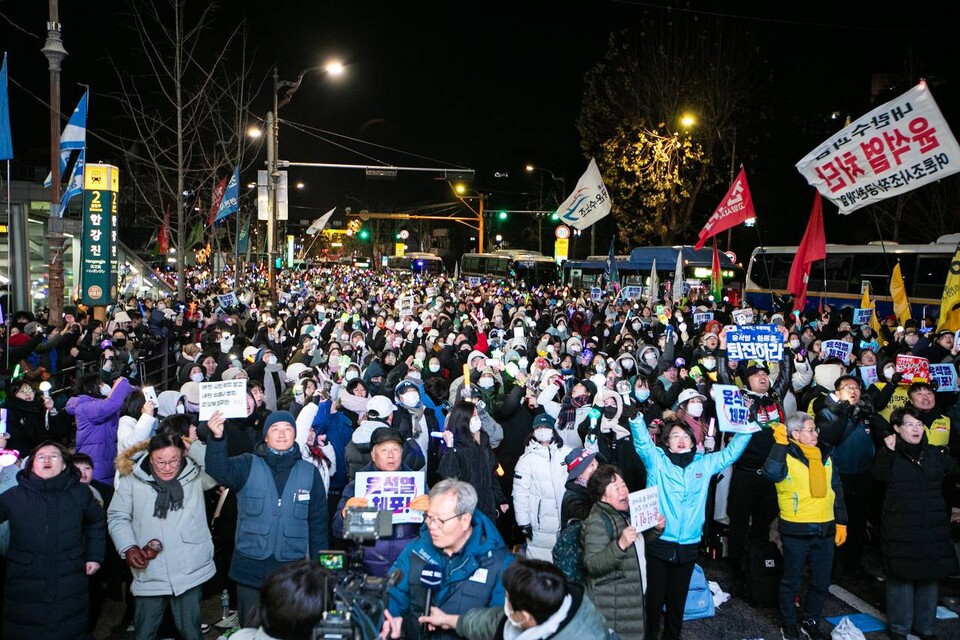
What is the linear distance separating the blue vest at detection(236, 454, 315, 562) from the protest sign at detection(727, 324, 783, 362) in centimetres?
605

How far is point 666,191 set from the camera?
3002 cm

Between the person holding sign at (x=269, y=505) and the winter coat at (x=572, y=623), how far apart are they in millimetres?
1757

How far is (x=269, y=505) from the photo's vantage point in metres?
4.73

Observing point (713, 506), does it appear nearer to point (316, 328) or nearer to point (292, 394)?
point (292, 394)

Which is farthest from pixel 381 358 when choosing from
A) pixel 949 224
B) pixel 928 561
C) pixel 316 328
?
pixel 949 224

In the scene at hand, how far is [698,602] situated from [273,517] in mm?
3295

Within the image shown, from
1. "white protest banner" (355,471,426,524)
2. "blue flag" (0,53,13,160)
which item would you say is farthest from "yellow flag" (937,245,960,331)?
"blue flag" (0,53,13,160)

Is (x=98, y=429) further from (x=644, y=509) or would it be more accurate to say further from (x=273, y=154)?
(x=273, y=154)

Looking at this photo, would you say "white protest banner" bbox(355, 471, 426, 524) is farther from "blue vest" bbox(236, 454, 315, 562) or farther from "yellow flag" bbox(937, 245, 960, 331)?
"yellow flag" bbox(937, 245, 960, 331)

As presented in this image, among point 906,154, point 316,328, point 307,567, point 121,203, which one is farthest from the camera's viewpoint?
point 121,203

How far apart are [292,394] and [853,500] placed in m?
5.34

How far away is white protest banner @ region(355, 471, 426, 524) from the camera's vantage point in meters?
4.60

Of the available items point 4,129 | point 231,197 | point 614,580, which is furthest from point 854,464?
point 231,197

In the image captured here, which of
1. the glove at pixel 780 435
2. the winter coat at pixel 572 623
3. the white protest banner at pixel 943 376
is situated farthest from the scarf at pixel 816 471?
the white protest banner at pixel 943 376
